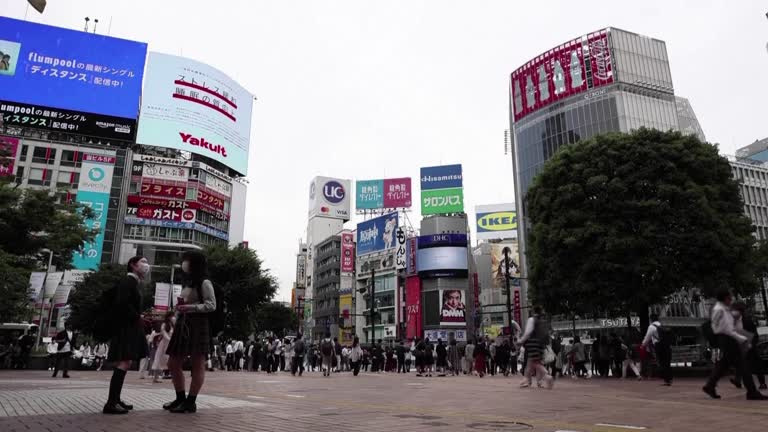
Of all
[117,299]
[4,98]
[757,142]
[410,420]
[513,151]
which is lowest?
[410,420]

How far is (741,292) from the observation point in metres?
18.4

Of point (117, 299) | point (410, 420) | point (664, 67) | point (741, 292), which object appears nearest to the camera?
point (410, 420)

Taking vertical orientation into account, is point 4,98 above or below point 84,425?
above

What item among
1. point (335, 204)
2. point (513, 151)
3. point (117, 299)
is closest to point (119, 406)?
point (117, 299)

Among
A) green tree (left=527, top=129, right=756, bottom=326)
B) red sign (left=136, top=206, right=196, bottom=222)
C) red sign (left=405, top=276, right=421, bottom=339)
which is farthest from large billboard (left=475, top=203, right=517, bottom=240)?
green tree (left=527, top=129, right=756, bottom=326)

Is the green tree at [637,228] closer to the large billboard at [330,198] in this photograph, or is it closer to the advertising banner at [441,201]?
the advertising banner at [441,201]

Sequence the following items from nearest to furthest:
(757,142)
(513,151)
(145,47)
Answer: (145,47) < (513,151) < (757,142)

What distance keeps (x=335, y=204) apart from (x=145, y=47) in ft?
146

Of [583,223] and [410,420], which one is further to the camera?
[583,223]

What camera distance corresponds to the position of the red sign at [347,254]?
7814 centimetres

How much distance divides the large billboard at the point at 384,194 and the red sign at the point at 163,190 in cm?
2847

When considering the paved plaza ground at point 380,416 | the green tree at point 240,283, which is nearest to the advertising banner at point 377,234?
the green tree at point 240,283

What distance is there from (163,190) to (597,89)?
Result: 5324cm

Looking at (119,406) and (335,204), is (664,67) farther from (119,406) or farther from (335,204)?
(119,406)
